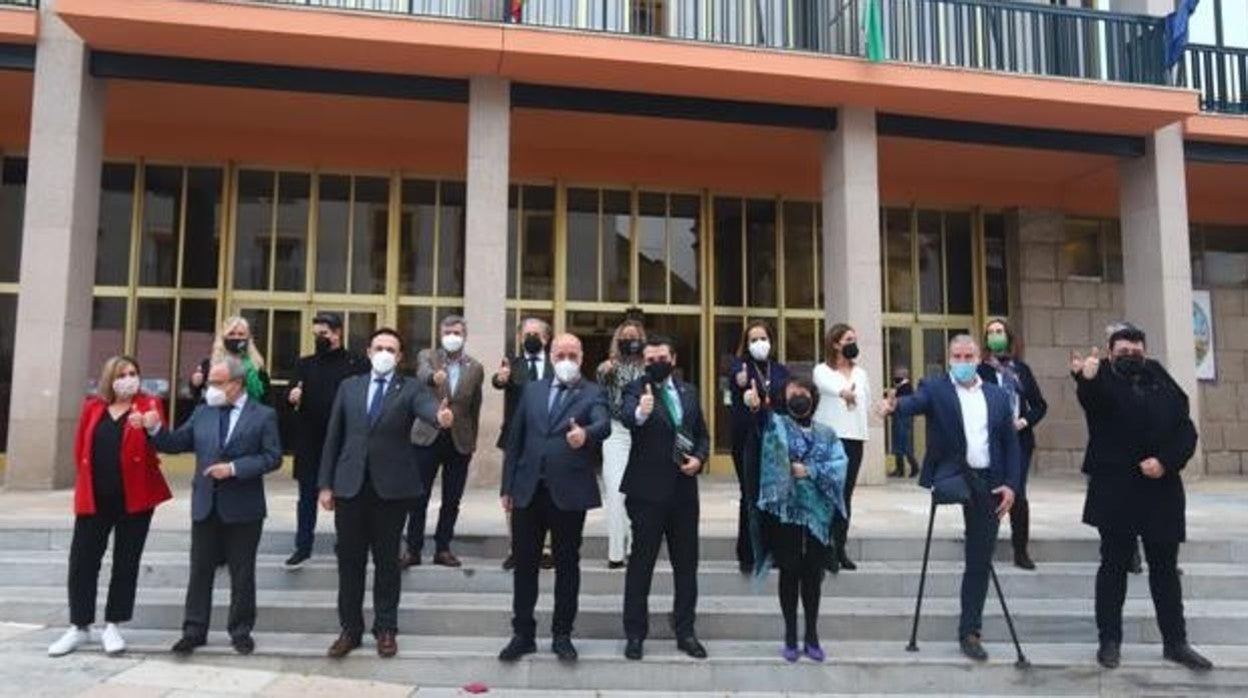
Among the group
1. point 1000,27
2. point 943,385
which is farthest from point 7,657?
point 1000,27

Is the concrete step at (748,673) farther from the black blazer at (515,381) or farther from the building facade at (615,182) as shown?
the building facade at (615,182)

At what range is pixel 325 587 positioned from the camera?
6.66 m

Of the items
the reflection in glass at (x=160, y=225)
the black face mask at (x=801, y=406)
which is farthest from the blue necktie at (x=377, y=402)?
the reflection in glass at (x=160, y=225)

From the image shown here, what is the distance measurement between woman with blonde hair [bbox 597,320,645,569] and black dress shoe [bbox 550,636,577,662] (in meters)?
0.96

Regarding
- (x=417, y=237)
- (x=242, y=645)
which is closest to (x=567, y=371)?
(x=242, y=645)

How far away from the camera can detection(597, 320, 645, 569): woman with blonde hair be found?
601 cm

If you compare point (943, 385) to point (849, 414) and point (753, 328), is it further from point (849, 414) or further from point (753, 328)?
point (753, 328)

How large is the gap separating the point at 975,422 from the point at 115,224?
40.6ft

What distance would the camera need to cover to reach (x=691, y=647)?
5.72m

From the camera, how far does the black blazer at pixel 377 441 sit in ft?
18.5

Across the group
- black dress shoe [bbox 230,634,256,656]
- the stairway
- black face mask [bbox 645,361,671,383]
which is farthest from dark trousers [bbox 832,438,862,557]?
black dress shoe [bbox 230,634,256,656]

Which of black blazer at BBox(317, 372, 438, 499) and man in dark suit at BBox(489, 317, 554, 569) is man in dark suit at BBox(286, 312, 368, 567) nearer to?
black blazer at BBox(317, 372, 438, 499)

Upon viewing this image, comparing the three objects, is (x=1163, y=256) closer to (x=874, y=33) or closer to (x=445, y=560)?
(x=874, y=33)

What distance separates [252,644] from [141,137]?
9851 mm
